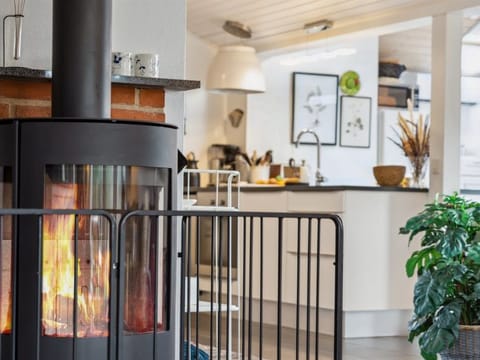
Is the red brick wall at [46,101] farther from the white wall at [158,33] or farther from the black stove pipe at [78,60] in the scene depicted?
the black stove pipe at [78,60]

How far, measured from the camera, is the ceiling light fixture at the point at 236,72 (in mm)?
7457

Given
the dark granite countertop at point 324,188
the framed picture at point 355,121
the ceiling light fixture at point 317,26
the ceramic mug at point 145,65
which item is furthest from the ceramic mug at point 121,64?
the framed picture at point 355,121

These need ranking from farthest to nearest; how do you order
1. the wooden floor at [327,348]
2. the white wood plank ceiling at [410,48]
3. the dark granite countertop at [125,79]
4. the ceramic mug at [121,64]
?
the white wood plank ceiling at [410,48], the wooden floor at [327,348], the ceramic mug at [121,64], the dark granite countertop at [125,79]

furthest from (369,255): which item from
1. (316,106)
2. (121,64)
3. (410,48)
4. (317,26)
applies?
(410,48)

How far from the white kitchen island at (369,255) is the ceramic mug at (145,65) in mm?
2922

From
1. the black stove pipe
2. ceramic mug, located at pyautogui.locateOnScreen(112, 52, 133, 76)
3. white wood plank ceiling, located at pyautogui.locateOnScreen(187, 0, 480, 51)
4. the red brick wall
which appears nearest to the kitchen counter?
white wood plank ceiling, located at pyautogui.locateOnScreen(187, 0, 480, 51)

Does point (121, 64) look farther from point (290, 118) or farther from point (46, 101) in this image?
point (290, 118)

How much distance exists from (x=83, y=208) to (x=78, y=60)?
0.46 m

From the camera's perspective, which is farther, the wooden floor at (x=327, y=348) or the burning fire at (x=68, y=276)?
the wooden floor at (x=327, y=348)

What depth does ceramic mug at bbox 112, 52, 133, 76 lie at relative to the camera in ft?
10.5

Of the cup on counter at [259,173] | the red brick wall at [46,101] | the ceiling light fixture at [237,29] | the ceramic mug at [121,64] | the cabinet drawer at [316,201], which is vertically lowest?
the cabinet drawer at [316,201]

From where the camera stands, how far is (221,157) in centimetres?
839

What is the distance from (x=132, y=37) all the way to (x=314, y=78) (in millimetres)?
5281

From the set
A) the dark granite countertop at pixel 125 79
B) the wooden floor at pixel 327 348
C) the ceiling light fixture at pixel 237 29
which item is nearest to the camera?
the dark granite countertop at pixel 125 79
